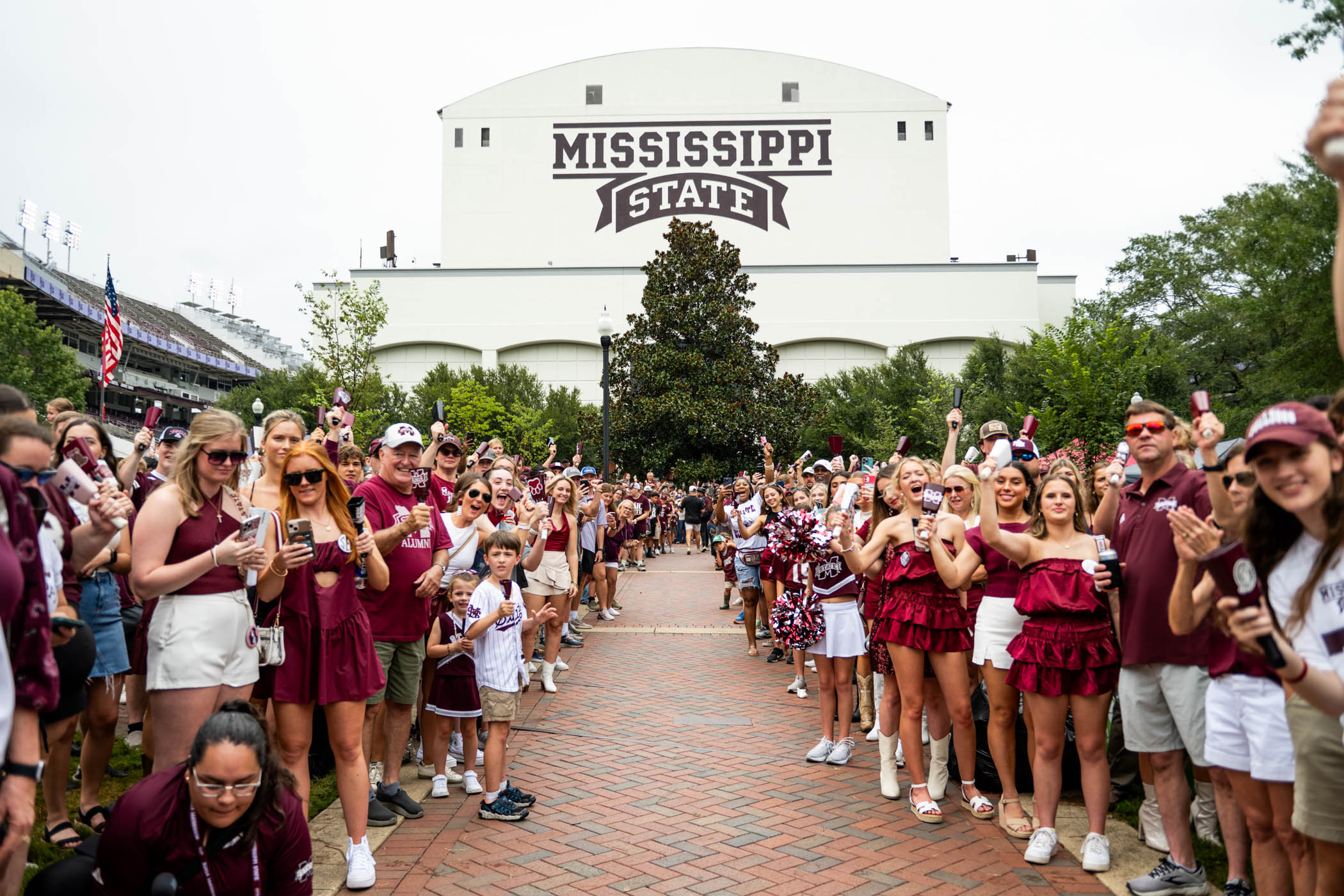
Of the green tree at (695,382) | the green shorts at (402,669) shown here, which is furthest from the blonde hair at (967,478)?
the green tree at (695,382)

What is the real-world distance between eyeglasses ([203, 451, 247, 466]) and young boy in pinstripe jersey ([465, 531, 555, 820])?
1.94 m

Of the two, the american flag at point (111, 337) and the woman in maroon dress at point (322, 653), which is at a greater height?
the american flag at point (111, 337)

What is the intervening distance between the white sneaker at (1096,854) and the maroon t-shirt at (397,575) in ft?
12.3

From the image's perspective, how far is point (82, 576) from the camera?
16.1 ft

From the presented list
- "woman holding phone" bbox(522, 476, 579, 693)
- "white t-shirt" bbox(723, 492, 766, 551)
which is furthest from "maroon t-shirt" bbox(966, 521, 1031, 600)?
"white t-shirt" bbox(723, 492, 766, 551)

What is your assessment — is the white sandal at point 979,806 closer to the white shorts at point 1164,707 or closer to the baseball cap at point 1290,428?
the white shorts at point 1164,707

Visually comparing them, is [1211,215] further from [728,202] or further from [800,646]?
[800,646]

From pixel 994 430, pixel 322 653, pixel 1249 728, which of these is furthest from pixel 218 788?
pixel 994 430

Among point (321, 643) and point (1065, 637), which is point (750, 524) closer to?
point (1065, 637)

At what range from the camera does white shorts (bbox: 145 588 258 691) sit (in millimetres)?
4051

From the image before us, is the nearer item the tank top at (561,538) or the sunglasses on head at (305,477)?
the sunglasses on head at (305,477)

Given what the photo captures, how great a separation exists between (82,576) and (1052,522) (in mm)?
4918

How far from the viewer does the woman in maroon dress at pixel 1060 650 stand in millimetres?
4832

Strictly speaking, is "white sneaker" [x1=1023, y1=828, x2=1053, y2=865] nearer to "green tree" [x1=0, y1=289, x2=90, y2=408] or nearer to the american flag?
the american flag
